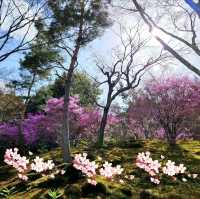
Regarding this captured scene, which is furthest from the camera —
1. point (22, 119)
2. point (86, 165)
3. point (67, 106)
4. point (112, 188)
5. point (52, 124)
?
point (22, 119)

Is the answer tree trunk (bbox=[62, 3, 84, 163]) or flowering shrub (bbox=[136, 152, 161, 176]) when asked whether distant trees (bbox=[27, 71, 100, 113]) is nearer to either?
tree trunk (bbox=[62, 3, 84, 163])

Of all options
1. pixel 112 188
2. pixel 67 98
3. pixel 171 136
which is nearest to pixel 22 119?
pixel 171 136

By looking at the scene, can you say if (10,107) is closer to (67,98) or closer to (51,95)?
(51,95)

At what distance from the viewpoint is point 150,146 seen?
24.9 metres

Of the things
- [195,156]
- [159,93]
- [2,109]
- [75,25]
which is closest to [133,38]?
[159,93]

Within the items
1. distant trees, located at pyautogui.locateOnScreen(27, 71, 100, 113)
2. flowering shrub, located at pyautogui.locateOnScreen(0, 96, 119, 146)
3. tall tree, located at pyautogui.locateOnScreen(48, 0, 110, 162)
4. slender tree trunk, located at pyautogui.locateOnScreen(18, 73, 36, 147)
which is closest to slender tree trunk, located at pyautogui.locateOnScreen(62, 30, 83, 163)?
tall tree, located at pyautogui.locateOnScreen(48, 0, 110, 162)

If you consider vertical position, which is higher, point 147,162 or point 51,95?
point 51,95

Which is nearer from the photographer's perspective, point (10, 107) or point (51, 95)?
point (10, 107)

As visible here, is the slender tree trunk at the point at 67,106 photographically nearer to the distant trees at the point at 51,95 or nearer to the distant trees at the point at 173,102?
the distant trees at the point at 173,102

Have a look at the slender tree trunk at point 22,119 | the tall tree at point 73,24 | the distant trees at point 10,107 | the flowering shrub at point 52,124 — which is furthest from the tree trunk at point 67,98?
the distant trees at point 10,107

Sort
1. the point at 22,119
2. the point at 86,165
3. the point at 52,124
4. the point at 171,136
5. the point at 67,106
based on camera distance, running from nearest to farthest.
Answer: the point at 86,165
the point at 67,106
the point at 171,136
the point at 52,124
the point at 22,119

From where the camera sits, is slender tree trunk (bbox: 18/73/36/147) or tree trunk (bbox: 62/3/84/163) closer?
tree trunk (bbox: 62/3/84/163)

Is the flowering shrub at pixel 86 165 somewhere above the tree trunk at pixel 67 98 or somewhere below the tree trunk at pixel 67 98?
below

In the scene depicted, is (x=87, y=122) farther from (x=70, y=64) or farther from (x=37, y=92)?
(x=70, y=64)
